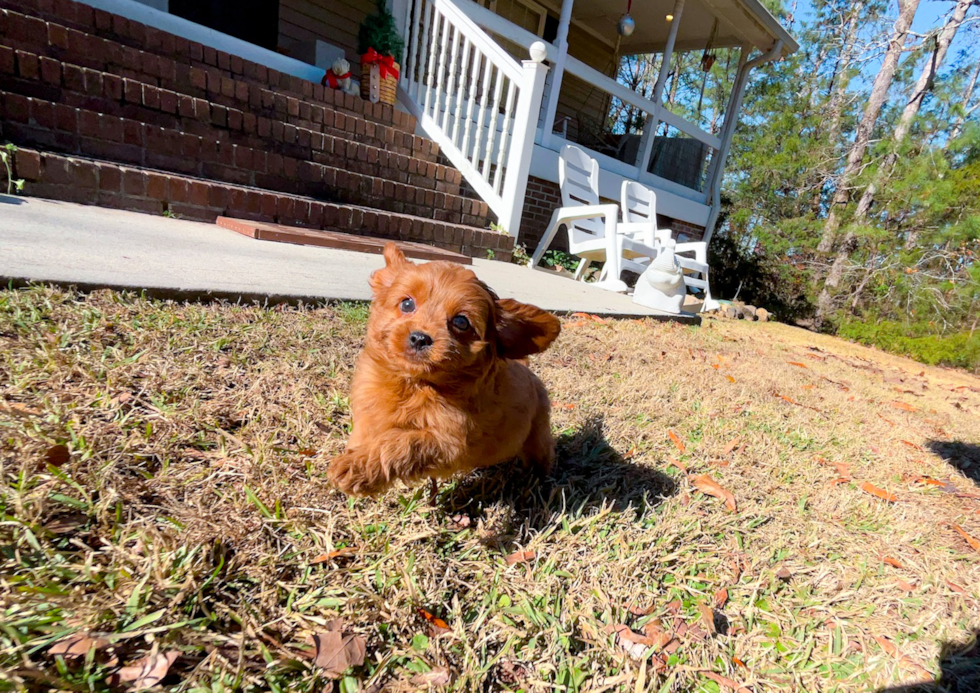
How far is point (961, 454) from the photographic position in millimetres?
4043

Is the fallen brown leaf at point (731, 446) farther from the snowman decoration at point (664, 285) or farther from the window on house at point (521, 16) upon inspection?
the window on house at point (521, 16)

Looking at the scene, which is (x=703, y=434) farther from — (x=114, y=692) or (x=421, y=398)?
(x=114, y=692)

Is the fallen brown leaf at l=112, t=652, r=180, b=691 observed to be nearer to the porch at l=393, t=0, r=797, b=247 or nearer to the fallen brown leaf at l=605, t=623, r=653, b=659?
the fallen brown leaf at l=605, t=623, r=653, b=659

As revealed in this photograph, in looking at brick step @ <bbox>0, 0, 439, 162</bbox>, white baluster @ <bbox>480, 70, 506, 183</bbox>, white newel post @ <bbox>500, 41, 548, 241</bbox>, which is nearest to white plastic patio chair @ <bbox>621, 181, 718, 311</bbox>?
white newel post @ <bbox>500, 41, 548, 241</bbox>

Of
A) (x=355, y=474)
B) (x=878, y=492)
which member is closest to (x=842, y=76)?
(x=878, y=492)

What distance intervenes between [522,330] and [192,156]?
187 inches

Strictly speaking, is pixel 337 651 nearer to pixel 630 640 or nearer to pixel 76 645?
pixel 76 645

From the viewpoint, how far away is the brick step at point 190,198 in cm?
419

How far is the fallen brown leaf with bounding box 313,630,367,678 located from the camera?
1.25 metres

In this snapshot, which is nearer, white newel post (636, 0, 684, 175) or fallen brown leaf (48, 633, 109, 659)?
fallen brown leaf (48, 633, 109, 659)

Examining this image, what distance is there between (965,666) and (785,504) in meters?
0.91

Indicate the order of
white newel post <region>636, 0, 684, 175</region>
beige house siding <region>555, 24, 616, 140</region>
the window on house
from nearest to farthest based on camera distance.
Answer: white newel post <region>636, 0, 684, 175</region>
the window on house
beige house siding <region>555, 24, 616, 140</region>

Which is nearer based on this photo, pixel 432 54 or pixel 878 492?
pixel 878 492

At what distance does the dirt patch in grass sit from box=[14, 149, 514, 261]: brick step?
2443mm
